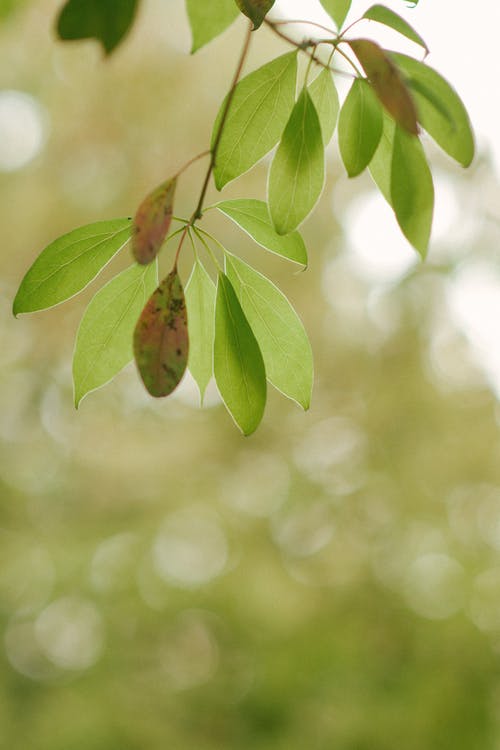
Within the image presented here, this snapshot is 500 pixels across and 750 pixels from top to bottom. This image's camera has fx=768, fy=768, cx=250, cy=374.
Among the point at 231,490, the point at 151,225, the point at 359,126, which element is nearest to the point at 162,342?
the point at 151,225

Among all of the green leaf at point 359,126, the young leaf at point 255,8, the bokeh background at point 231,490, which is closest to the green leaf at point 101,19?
the young leaf at point 255,8

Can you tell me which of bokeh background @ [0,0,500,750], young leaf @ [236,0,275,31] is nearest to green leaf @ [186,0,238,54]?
young leaf @ [236,0,275,31]

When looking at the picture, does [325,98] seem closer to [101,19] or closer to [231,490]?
[101,19]

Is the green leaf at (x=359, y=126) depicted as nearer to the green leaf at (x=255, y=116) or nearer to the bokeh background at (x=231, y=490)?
the green leaf at (x=255, y=116)

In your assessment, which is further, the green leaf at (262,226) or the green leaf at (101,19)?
the green leaf at (262,226)

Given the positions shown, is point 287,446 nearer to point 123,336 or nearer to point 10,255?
point 10,255
